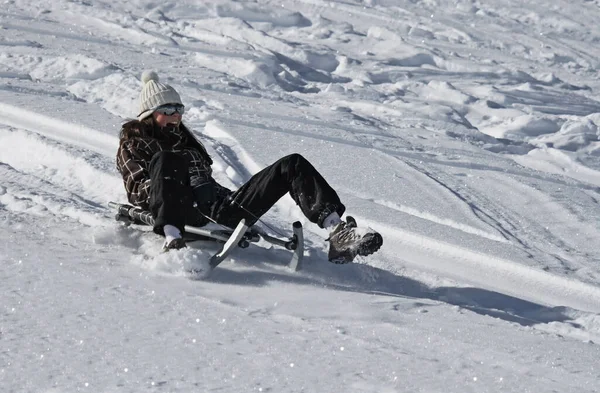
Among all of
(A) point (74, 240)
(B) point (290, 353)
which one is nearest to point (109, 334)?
(B) point (290, 353)

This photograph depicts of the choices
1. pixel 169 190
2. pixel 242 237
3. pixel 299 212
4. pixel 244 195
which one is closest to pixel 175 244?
pixel 169 190

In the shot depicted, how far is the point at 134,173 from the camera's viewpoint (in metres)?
4.70

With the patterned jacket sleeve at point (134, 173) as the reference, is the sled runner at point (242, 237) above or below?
below

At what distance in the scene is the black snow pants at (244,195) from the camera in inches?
171

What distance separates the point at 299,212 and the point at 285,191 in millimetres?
1261

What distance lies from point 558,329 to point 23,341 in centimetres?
235

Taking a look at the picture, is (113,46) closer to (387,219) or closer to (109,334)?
(387,219)

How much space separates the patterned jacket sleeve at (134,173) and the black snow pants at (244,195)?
198mm

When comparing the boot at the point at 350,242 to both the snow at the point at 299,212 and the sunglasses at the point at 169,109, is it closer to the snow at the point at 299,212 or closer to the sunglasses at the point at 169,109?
the snow at the point at 299,212

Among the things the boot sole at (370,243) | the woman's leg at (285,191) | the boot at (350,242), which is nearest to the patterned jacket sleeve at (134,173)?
the woman's leg at (285,191)

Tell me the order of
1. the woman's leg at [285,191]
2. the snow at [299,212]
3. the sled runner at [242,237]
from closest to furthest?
the snow at [299,212] < the woman's leg at [285,191] < the sled runner at [242,237]

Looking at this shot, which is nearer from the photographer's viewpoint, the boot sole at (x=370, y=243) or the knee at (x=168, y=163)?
the boot sole at (x=370, y=243)

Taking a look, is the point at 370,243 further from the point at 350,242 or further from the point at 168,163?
the point at 168,163

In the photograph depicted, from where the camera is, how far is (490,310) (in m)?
4.44
